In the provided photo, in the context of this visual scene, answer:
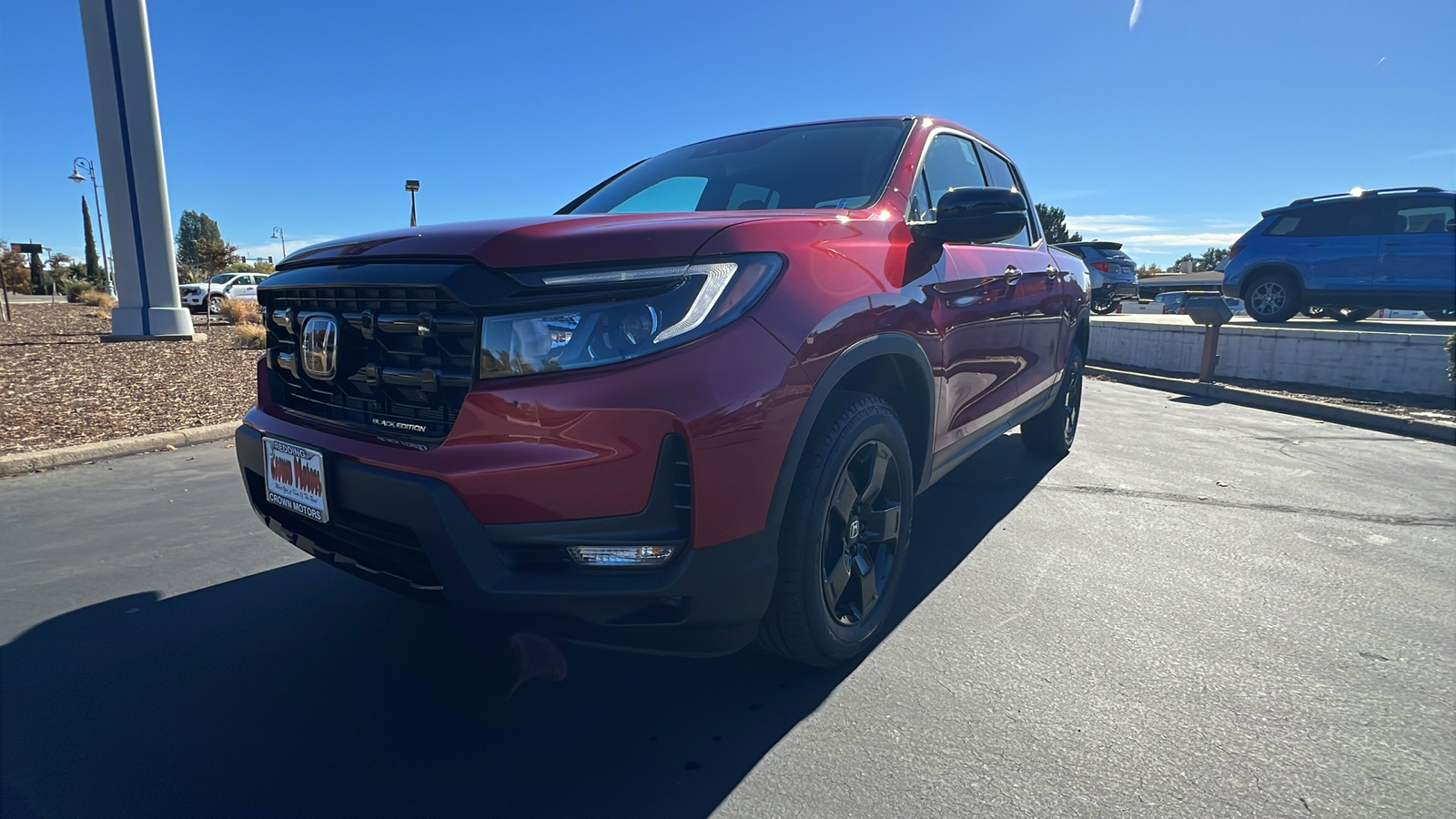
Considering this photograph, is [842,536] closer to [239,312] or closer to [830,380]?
[830,380]

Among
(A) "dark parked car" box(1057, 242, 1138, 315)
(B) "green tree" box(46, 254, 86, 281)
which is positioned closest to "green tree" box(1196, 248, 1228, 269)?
(A) "dark parked car" box(1057, 242, 1138, 315)

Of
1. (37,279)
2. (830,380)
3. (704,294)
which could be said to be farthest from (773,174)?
(37,279)

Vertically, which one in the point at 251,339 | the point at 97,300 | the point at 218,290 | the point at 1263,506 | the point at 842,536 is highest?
the point at 218,290

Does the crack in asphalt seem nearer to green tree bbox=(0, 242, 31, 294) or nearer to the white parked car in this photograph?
the white parked car

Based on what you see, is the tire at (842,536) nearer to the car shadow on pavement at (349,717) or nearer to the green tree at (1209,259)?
the car shadow on pavement at (349,717)

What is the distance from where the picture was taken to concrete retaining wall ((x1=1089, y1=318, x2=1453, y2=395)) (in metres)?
7.76

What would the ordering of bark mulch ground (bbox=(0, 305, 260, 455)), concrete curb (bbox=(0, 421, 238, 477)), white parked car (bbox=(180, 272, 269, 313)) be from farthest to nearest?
white parked car (bbox=(180, 272, 269, 313)) < bark mulch ground (bbox=(0, 305, 260, 455)) < concrete curb (bbox=(0, 421, 238, 477))

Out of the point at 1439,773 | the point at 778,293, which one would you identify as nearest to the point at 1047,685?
the point at 1439,773

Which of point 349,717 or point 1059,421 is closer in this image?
point 349,717

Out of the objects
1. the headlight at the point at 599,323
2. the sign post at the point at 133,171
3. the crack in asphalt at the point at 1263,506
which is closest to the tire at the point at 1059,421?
the crack in asphalt at the point at 1263,506

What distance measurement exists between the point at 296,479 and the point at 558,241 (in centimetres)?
101

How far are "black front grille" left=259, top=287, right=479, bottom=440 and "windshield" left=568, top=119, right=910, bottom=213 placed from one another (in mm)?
1148

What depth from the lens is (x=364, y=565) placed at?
6.47 feet

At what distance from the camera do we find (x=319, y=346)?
2104 millimetres
